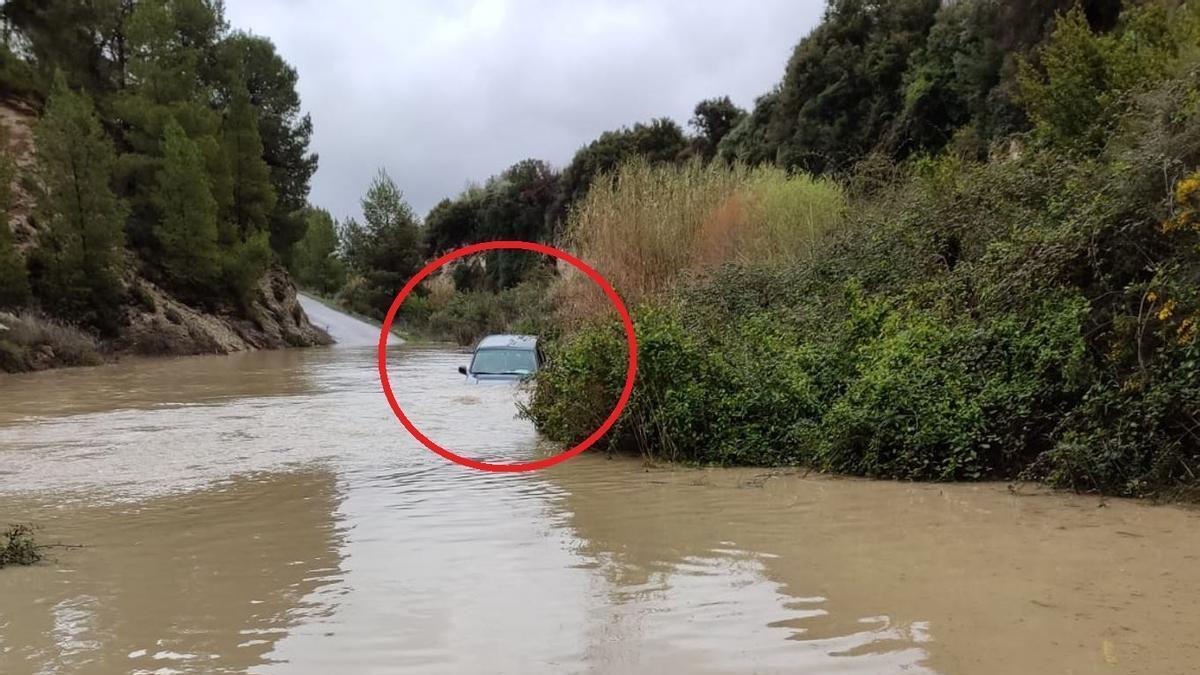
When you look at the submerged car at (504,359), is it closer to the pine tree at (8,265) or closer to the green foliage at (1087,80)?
the green foliage at (1087,80)

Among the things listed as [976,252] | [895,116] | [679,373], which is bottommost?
[679,373]

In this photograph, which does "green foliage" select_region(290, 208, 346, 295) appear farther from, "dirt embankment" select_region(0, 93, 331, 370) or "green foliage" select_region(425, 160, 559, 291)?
"dirt embankment" select_region(0, 93, 331, 370)

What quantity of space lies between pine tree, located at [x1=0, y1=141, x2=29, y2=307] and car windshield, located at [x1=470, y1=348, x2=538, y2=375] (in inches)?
634

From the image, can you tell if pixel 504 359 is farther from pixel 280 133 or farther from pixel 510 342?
pixel 280 133

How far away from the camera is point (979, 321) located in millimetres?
8125

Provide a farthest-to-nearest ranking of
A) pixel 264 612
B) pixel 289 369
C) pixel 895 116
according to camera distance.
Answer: pixel 895 116 < pixel 289 369 < pixel 264 612

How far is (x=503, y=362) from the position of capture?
15.3 meters

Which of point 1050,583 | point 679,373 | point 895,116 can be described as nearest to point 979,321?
point 679,373

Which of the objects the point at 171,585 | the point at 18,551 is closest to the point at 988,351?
the point at 171,585

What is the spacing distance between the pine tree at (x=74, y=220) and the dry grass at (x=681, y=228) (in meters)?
18.7

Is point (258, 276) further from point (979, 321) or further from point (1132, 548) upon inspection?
point (1132, 548)

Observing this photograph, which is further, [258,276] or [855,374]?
[258,276]

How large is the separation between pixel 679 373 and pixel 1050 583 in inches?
179

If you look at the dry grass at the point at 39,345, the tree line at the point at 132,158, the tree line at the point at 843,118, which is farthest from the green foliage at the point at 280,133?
the dry grass at the point at 39,345
